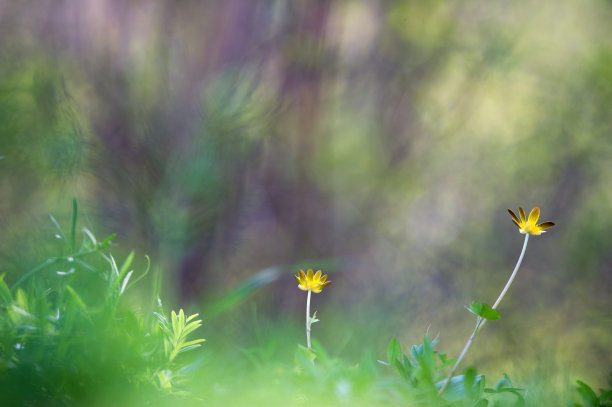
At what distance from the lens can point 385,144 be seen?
3719mm

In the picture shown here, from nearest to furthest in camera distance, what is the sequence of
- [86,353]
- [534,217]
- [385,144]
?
1. [86,353]
2. [534,217]
3. [385,144]

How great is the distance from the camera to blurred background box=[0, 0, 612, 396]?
2.96 metres

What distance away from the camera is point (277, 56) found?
3182mm

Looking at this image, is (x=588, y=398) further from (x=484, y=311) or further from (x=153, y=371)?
(x=153, y=371)

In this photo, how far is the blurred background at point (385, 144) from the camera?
9.73 ft

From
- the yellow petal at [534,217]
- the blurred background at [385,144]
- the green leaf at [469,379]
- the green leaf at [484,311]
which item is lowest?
the blurred background at [385,144]

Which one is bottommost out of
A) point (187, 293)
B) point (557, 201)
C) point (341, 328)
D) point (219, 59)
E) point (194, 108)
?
point (341, 328)

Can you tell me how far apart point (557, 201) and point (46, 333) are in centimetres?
375

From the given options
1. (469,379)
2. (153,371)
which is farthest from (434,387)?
(153,371)

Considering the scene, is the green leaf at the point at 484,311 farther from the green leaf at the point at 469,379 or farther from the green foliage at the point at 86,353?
the green foliage at the point at 86,353

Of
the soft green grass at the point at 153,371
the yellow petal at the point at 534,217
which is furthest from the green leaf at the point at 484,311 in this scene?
the yellow petal at the point at 534,217

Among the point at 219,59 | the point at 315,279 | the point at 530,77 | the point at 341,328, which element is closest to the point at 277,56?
the point at 219,59

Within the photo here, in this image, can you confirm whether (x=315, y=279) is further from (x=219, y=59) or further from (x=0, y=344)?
(x=219, y=59)

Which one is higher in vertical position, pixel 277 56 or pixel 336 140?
pixel 277 56
